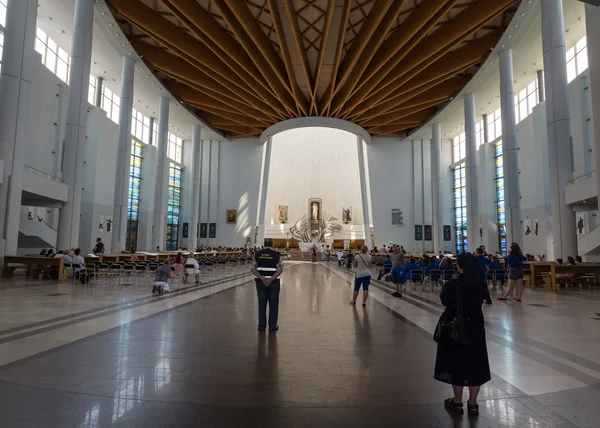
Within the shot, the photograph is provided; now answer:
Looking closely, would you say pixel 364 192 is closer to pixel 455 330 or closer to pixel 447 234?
pixel 447 234

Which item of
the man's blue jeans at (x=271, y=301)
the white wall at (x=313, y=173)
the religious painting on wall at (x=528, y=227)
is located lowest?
the man's blue jeans at (x=271, y=301)

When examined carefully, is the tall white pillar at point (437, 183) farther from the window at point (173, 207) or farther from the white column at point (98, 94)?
the white column at point (98, 94)

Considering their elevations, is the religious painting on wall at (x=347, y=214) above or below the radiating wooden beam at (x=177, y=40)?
below

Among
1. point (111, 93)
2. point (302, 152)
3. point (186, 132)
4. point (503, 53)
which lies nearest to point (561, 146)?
point (503, 53)

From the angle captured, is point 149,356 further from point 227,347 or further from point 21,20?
point 21,20

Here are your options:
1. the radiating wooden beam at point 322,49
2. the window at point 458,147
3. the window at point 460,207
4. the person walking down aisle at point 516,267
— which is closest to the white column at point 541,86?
the window at point 460,207

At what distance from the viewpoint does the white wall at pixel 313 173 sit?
4112 centimetres

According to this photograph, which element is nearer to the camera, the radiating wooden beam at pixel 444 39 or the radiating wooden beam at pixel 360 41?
the radiating wooden beam at pixel 360 41

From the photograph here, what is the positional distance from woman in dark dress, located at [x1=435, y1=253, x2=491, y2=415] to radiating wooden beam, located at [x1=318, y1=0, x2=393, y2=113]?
1394 cm

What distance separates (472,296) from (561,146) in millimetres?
13572

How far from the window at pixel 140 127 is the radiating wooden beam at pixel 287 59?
12.2 meters

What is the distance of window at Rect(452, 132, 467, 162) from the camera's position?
3219 centimetres

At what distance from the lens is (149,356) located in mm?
3811

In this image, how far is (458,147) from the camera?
32.9m
